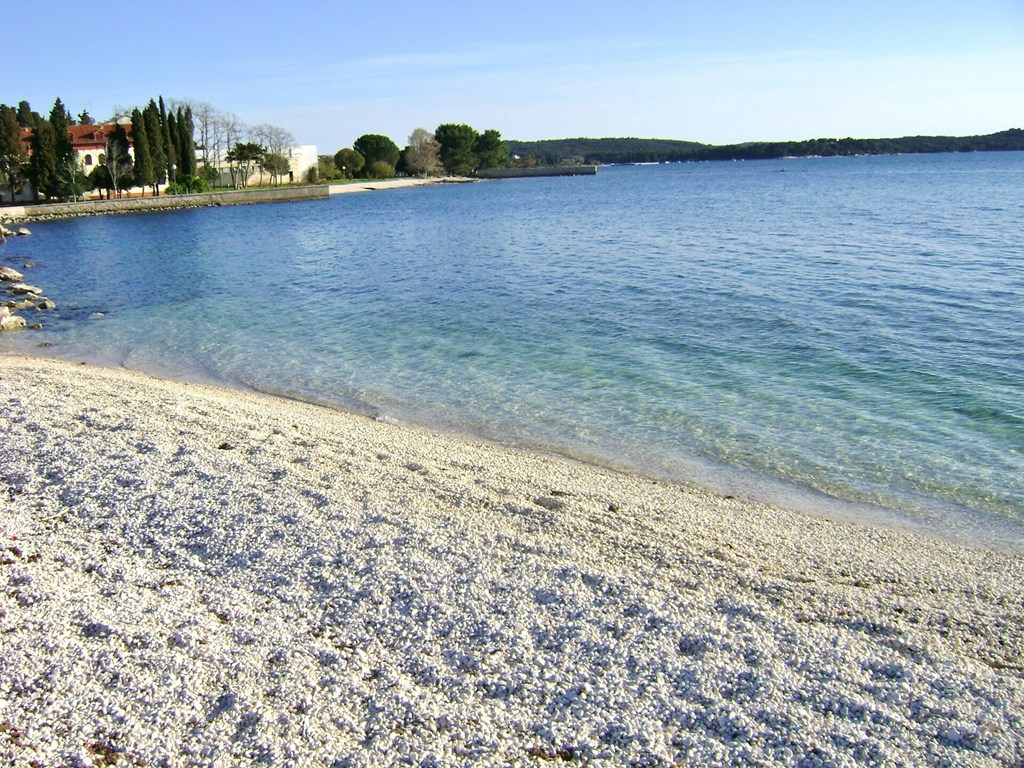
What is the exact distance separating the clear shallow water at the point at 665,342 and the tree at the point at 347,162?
95404 millimetres

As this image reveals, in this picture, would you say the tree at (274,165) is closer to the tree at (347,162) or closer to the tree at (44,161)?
the tree at (347,162)

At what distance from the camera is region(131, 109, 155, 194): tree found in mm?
72062

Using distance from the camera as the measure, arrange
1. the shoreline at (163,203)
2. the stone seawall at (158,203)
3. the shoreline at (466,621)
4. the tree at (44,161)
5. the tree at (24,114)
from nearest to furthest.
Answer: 1. the shoreline at (466,621)
2. the shoreline at (163,203)
3. the stone seawall at (158,203)
4. the tree at (44,161)
5. the tree at (24,114)

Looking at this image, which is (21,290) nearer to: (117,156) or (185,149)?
(117,156)

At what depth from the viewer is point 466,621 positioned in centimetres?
576

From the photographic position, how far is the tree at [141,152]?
236ft

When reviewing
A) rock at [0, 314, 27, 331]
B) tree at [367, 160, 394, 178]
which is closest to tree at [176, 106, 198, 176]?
tree at [367, 160, 394, 178]

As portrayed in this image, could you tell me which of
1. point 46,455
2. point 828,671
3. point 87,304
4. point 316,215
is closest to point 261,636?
point 828,671

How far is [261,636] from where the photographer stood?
5488 millimetres

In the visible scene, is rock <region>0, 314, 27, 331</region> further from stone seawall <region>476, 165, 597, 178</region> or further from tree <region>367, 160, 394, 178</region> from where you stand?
stone seawall <region>476, 165, 597, 178</region>

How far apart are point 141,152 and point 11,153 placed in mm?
10731

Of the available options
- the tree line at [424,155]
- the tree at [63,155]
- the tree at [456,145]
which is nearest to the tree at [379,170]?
the tree line at [424,155]

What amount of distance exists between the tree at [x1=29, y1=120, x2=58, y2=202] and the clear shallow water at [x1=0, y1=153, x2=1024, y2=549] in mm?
31082

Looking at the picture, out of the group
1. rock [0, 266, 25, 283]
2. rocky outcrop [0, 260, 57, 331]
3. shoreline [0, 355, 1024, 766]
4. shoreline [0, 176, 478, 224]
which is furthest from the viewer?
shoreline [0, 176, 478, 224]
